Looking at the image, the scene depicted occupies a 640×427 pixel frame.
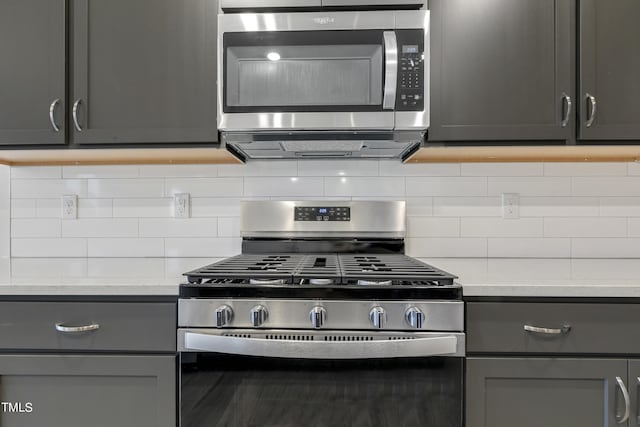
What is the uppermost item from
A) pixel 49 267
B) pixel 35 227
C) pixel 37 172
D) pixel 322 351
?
pixel 37 172

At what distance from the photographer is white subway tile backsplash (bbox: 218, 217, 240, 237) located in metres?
1.71

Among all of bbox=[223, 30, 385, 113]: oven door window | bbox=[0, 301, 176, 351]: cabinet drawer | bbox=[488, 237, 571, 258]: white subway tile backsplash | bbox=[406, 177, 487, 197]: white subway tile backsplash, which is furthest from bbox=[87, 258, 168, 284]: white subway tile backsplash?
bbox=[488, 237, 571, 258]: white subway tile backsplash

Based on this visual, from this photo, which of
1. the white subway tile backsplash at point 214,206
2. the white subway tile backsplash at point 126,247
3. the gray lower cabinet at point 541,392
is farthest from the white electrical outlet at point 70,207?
the gray lower cabinet at point 541,392

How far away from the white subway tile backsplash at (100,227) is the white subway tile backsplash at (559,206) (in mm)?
1738

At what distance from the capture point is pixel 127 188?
173 cm

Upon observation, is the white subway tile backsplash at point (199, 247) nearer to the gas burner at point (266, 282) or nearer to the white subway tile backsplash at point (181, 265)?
the white subway tile backsplash at point (181, 265)

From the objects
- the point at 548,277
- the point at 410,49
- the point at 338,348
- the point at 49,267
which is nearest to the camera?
the point at 338,348

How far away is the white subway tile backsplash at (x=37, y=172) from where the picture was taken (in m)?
1.75

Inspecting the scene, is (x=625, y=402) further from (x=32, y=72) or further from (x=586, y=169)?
(x=32, y=72)

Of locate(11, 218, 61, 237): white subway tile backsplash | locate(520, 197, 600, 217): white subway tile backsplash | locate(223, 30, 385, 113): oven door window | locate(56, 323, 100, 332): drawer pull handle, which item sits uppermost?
locate(223, 30, 385, 113): oven door window

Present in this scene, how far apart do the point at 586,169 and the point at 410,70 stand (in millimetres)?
965

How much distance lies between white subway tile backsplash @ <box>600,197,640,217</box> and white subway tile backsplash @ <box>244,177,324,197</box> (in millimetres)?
1222

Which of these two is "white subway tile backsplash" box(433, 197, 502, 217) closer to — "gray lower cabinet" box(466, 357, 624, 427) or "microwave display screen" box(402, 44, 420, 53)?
"microwave display screen" box(402, 44, 420, 53)

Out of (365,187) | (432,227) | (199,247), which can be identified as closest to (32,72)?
(199,247)
